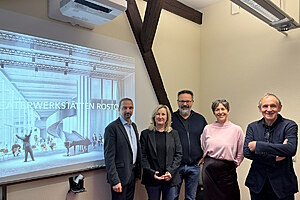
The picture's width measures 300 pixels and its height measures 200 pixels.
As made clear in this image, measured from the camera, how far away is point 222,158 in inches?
102

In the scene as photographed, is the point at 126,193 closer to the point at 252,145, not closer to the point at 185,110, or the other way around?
the point at 185,110

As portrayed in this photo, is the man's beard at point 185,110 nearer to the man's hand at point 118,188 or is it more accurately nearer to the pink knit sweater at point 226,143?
the pink knit sweater at point 226,143

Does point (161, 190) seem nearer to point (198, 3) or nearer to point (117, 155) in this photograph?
point (117, 155)

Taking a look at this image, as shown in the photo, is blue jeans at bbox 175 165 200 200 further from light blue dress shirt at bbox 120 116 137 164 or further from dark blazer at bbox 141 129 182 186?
light blue dress shirt at bbox 120 116 137 164

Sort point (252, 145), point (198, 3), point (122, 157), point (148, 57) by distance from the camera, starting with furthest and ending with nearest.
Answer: point (198, 3) < point (148, 57) < point (122, 157) < point (252, 145)

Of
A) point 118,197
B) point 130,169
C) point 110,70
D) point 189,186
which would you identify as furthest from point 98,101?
point 189,186

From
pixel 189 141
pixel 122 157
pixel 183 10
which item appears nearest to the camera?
pixel 122 157

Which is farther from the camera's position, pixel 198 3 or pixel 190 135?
pixel 198 3

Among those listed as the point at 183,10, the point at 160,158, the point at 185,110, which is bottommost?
the point at 160,158

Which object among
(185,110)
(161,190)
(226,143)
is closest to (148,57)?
(185,110)

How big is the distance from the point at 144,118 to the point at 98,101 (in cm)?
81

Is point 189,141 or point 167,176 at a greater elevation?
point 189,141

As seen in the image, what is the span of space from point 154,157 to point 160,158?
0.06m

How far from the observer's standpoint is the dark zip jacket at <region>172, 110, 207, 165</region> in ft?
9.48
